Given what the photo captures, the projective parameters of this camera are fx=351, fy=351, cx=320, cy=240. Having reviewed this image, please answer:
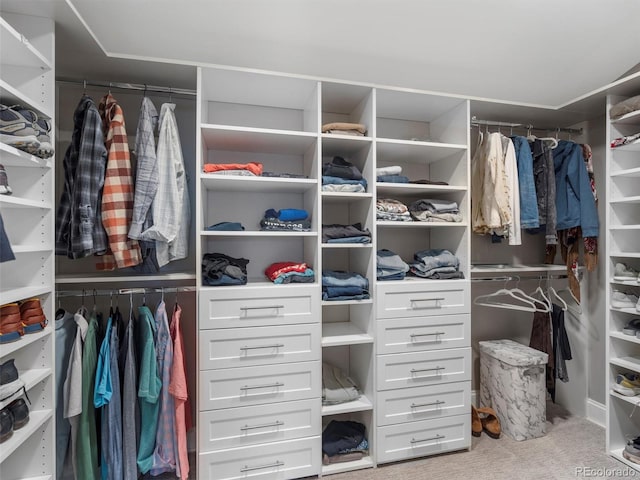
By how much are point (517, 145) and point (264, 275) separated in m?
1.85

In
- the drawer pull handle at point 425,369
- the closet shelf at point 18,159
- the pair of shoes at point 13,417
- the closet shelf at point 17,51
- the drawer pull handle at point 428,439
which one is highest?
the closet shelf at point 17,51

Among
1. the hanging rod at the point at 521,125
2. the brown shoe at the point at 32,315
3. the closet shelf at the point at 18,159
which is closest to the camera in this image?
the closet shelf at the point at 18,159

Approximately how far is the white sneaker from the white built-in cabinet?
87cm

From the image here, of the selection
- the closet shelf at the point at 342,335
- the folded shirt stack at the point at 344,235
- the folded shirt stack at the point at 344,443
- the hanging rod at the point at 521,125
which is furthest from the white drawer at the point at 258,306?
the hanging rod at the point at 521,125

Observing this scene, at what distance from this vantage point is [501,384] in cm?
235

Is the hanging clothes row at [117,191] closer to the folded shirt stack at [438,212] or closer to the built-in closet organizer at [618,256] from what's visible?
the folded shirt stack at [438,212]

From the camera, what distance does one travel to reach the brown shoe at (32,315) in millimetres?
1347

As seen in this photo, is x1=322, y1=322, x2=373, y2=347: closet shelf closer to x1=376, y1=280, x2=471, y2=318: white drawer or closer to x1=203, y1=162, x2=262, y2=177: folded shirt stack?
x1=376, y1=280, x2=471, y2=318: white drawer

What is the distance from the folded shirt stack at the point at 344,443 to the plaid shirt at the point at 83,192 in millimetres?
1581

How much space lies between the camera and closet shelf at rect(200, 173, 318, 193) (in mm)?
1805

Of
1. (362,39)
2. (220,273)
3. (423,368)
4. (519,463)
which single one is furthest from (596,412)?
A: (362,39)

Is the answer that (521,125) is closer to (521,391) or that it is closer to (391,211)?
(391,211)

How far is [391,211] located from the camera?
2.11 m

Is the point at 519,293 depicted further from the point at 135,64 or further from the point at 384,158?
A: the point at 135,64
